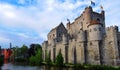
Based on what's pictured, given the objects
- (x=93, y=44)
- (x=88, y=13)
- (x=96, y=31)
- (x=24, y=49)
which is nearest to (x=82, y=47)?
(x=93, y=44)

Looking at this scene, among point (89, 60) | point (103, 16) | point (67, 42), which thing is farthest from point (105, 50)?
point (103, 16)

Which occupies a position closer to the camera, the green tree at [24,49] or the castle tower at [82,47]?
the castle tower at [82,47]

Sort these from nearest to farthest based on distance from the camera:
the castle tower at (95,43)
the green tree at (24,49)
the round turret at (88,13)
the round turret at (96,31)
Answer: the castle tower at (95,43)
the round turret at (96,31)
the round turret at (88,13)
the green tree at (24,49)

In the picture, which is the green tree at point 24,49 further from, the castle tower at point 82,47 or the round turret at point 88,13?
the castle tower at point 82,47

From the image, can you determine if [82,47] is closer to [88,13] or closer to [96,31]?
[96,31]

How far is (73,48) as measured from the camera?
49750 millimetres

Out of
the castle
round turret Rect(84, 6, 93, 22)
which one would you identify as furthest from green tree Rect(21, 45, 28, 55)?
round turret Rect(84, 6, 93, 22)

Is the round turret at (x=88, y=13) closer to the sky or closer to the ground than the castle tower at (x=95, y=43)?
closer to the sky

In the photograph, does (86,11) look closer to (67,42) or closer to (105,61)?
(67,42)

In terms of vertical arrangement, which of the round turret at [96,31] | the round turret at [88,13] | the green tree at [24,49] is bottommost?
the green tree at [24,49]

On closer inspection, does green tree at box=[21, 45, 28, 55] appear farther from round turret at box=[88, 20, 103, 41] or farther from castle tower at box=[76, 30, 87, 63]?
round turret at box=[88, 20, 103, 41]

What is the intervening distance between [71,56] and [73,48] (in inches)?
87.2

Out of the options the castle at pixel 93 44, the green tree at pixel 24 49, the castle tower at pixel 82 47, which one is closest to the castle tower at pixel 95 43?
the castle at pixel 93 44

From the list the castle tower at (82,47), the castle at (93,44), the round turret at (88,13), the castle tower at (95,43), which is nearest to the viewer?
the castle at (93,44)
